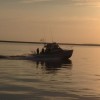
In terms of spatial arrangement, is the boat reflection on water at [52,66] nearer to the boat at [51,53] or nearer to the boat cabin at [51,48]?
the boat at [51,53]

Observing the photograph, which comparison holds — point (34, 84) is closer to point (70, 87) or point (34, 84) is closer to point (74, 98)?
point (70, 87)

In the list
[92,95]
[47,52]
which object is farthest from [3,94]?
[47,52]

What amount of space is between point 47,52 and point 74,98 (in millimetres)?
38089

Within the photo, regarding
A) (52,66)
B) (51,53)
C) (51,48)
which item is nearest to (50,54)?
(51,53)

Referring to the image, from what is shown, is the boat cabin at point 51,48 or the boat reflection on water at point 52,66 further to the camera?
the boat cabin at point 51,48

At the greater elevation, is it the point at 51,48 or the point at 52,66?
the point at 51,48

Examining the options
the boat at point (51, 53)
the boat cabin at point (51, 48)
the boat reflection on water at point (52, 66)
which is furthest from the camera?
the boat at point (51, 53)

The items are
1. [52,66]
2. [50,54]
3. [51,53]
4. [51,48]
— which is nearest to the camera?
[52,66]

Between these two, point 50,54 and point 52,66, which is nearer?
point 52,66

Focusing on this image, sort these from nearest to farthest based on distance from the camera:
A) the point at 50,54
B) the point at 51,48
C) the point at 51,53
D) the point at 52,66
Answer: the point at 52,66 < the point at 51,48 < the point at 51,53 < the point at 50,54

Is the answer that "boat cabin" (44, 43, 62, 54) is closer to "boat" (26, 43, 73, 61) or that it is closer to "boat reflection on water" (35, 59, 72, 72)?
"boat" (26, 43, 73, 61)

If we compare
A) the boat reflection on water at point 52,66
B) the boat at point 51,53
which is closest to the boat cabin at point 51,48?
the boat at point 51,53

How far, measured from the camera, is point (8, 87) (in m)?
23.9

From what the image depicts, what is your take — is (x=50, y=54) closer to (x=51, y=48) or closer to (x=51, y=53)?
(x=51, y=53)
